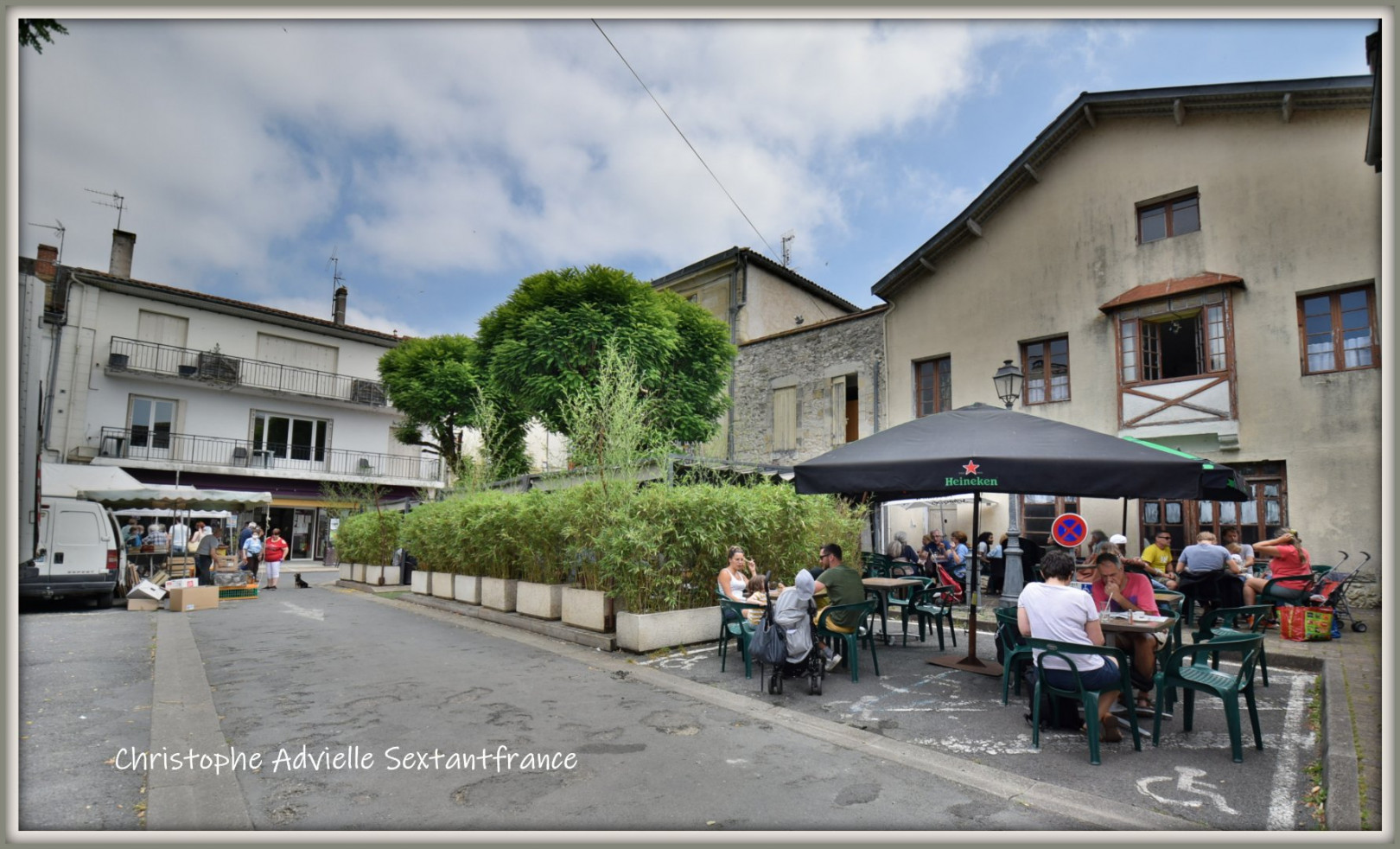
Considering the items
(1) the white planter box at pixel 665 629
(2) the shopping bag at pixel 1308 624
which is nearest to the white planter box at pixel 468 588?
(1) the white planter box at pixel 665 629

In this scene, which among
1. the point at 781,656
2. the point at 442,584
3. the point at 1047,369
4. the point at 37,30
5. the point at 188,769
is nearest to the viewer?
the point at 37,30

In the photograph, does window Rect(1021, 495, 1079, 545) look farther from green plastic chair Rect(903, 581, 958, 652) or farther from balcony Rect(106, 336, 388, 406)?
balcony Rect(106, 336, 388, 406)

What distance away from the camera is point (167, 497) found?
15.4 metres

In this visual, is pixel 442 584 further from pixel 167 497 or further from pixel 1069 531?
pixel 1069 531

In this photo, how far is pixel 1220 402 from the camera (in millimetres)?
13000

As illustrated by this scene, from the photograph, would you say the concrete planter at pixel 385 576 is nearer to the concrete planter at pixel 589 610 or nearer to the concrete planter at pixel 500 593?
the concrete planter at pixel 500 593

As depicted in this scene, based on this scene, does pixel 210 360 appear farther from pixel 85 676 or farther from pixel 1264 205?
pixel 1264 205

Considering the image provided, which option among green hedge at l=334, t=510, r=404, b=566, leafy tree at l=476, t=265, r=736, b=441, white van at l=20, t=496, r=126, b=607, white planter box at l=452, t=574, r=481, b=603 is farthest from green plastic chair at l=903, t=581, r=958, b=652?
white van at l=20, t=496, r=126, b=607

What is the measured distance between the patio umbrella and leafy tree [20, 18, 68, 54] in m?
5.47

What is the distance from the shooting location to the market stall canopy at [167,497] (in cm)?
1462

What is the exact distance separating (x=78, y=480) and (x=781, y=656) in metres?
16.1

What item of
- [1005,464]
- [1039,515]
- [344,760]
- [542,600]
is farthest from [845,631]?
[1039,515]

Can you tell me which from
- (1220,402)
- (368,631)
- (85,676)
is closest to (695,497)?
(368,631)

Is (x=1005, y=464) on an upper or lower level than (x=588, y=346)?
lower
